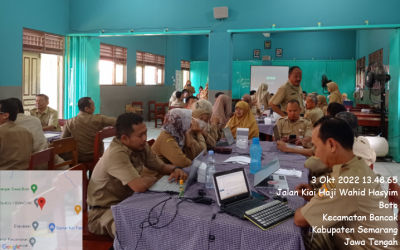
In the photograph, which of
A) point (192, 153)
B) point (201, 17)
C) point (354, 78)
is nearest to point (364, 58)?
point (354, 78)

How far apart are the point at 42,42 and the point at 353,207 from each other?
715cm

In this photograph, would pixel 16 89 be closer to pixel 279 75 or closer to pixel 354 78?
pixel 279 75

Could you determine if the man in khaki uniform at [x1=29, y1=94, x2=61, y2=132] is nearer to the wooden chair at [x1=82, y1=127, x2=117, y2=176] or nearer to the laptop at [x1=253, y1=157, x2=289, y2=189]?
the wooden chair at [x1=82, y1=127, x2=117, y2=176]

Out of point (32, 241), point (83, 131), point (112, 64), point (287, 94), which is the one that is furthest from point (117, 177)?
point (112, 64)

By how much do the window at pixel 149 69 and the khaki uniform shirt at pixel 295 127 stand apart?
819 cm

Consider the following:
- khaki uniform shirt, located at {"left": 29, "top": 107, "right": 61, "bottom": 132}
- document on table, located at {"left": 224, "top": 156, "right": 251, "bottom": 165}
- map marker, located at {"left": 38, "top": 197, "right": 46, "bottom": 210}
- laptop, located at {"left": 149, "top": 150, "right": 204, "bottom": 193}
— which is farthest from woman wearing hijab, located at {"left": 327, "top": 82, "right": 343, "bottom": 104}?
map marker, located at {"left": 38, "top": 197, "right": 46, "bottom": 210}

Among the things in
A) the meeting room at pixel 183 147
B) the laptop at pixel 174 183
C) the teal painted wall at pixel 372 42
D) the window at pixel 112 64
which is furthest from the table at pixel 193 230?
the window at pixel 112 64

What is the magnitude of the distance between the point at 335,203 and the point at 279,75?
12.8 meters

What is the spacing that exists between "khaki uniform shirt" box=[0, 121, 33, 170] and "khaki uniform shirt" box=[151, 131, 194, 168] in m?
A: 1.23

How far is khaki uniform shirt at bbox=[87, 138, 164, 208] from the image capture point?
7.16 ft

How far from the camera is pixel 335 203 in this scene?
1.54 meters

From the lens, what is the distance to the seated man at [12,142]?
300cm

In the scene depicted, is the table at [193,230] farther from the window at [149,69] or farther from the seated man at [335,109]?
the window at [149,69]

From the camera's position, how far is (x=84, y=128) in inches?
166
